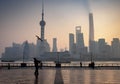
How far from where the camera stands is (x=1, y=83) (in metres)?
27.3

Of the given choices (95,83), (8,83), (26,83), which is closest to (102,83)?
(95,83)

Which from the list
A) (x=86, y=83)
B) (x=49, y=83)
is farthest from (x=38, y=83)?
(x=86, y=83)

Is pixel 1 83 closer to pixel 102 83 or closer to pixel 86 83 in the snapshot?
pixel 86 83

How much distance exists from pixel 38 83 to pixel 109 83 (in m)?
8.46

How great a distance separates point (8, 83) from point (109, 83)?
39.3 ft

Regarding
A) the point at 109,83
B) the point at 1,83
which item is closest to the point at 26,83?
the point at 1,83

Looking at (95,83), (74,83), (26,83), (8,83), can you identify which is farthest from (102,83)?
(8,83)

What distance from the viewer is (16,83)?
90.2ft

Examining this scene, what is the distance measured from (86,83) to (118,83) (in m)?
3.77

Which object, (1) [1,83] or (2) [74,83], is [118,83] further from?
(1) [1,83]

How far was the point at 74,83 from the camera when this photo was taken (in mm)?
27781

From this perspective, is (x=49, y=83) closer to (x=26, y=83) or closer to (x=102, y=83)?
(x=26, y=83)

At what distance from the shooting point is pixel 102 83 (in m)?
27.8

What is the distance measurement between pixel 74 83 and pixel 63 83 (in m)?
1.36
